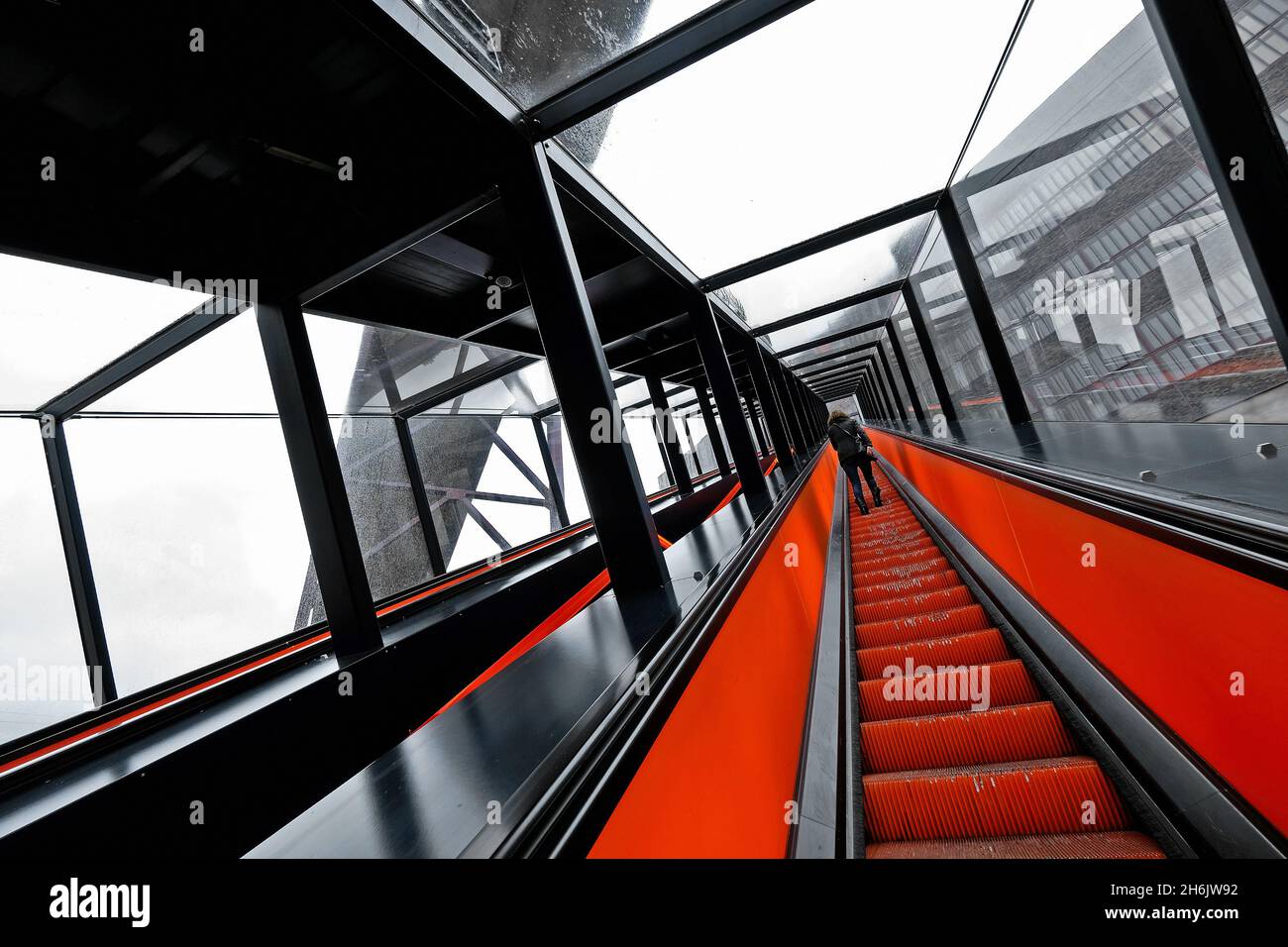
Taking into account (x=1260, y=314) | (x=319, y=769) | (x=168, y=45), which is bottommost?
(x=319, y=769)

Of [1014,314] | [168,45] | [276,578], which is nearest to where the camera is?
[168,45]

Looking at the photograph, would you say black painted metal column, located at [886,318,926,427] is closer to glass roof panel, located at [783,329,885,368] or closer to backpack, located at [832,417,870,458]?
glass roof panel, located at [783,329,885,368]

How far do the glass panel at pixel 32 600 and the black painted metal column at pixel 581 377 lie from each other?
195 inches

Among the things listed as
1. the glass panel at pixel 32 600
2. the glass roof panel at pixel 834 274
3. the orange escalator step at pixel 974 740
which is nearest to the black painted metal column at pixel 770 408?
the glass roof panel at pixel 834 274

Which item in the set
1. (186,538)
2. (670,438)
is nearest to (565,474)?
(670,438)

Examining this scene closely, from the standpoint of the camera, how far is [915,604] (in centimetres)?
431

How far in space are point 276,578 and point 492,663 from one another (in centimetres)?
437

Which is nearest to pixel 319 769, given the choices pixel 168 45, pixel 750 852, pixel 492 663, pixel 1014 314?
pixel 492 663

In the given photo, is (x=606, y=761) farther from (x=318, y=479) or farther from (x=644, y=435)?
(x=644, y=435)

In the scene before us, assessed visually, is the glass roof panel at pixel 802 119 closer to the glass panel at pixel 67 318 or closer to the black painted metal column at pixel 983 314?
the black painted metal column at pixel 983 314

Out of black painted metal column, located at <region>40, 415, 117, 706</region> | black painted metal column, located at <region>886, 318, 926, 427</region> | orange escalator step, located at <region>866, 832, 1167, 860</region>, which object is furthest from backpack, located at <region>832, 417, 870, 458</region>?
black painted metal column, located at <region>40, 415, 117, 706</region>

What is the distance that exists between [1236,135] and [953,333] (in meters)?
5.74
